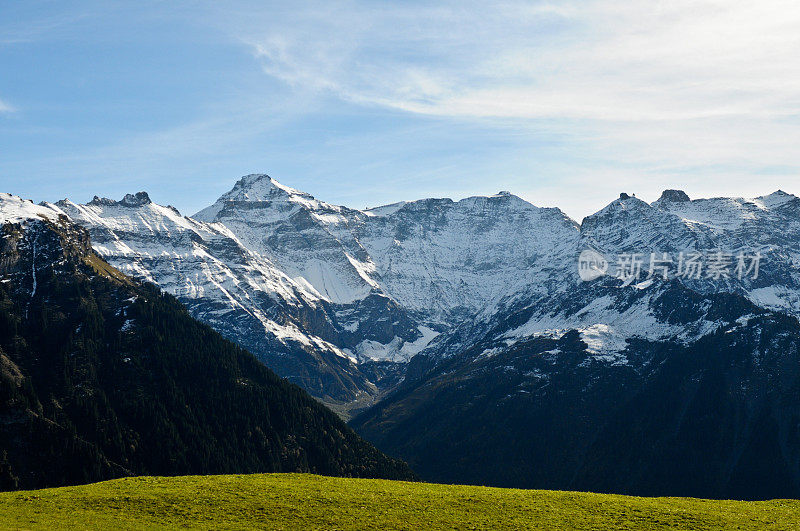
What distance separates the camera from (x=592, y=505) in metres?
99.9

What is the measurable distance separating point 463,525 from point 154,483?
1688 inches

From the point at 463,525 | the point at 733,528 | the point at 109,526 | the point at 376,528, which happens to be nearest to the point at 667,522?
the point at 733,528

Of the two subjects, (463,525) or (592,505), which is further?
(592,505)

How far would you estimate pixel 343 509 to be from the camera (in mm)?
93812

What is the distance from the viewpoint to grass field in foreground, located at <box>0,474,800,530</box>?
87.8 m

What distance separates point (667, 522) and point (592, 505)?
10516 millimetres

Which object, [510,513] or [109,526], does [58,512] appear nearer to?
[109,526]

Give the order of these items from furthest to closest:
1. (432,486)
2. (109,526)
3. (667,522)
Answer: (432,486) → (667,522) → (109,526)

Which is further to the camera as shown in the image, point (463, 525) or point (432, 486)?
point (432, 486)

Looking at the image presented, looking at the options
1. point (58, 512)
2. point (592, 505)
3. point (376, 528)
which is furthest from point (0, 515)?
point (592, 505)

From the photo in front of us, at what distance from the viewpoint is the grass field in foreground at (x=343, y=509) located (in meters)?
87.8

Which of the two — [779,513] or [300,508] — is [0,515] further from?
[779,513]

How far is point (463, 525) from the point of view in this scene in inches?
3524

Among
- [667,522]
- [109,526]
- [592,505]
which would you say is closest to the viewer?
[109,526]
